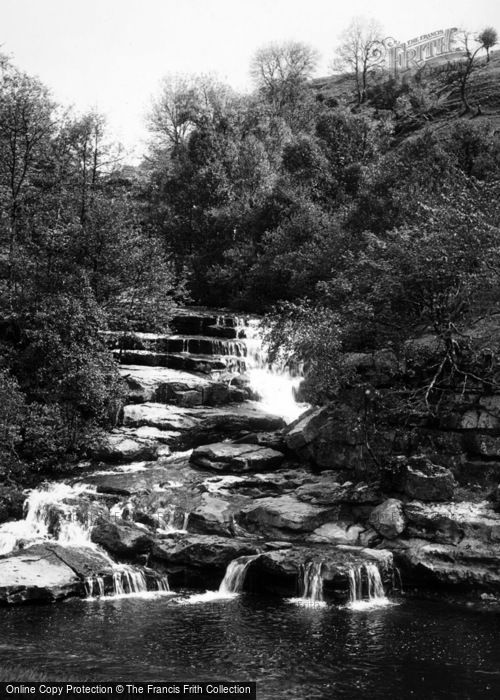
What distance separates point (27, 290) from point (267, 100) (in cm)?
6282

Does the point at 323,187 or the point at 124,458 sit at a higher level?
the point at 323,187

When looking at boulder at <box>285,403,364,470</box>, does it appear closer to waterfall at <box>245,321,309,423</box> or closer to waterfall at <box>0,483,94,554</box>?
waterfall at <box>245,321,309,423</box>

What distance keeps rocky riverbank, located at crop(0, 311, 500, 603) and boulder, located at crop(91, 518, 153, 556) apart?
0.04 meters

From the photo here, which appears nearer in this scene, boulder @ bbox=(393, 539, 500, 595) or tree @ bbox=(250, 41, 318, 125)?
boulder @ bbox=(393, 539, 500, 595)

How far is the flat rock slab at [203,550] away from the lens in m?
19.1

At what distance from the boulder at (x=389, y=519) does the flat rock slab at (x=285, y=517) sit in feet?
5.05

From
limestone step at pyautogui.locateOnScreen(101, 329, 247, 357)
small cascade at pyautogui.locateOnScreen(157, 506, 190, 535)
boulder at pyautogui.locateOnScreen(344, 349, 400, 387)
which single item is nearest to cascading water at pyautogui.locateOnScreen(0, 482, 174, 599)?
small cascade at pyautogui.locateOnScreen(157, 506, 190, 535)

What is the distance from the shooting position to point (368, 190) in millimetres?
40125

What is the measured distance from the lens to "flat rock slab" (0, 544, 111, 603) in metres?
17.3

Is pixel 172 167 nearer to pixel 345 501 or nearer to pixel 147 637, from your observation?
pixel 345 501

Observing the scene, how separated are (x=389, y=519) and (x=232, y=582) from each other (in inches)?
203

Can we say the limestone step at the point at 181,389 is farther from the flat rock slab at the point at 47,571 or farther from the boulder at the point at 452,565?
the boulder at the point at 452,565

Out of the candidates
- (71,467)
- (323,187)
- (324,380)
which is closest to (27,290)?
(71,467)

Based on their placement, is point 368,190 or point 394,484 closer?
point 394,484
